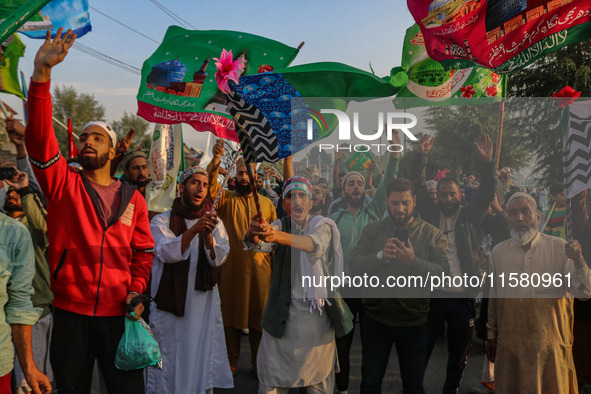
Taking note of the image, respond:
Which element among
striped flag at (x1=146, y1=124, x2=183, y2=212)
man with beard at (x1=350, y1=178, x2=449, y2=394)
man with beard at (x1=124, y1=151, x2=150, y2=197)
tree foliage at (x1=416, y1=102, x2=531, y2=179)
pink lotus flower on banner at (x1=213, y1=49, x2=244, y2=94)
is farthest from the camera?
A: striped flag at (x1=146, y1=124, x2=183, y2=212)

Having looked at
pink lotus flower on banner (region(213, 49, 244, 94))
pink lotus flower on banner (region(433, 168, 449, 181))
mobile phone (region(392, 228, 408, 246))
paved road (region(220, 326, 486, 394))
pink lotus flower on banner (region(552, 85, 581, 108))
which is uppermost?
pink lotus flower on banner (region(552, 85, 581, 108))

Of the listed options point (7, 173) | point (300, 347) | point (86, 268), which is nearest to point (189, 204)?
point (300, 347)

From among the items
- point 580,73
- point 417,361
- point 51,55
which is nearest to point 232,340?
point 417,361

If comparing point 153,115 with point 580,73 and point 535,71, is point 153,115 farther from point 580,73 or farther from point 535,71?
point 535,71

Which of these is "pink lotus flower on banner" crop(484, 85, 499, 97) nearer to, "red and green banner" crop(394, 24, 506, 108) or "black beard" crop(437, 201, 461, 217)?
"red and green banner" crop(394, 24, 506, 108)

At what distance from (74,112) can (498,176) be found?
37.7 metres

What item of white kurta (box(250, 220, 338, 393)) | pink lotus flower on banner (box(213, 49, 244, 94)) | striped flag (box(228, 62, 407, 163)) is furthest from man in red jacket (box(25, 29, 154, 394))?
Result: striped flag (box(228, 62, 407, 163))

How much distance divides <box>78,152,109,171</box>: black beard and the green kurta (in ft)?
A: 8.23

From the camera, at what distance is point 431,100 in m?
6.04

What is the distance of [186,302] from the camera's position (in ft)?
15.1

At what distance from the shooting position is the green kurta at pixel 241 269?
5805 millimetres

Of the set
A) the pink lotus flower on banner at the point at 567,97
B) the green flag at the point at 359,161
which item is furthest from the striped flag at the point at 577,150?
the green flag at the point at 359,161

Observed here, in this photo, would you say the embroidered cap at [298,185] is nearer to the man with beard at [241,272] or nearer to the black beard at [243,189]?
the man with beard at [241,272]

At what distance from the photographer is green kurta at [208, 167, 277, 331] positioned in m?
5.80
